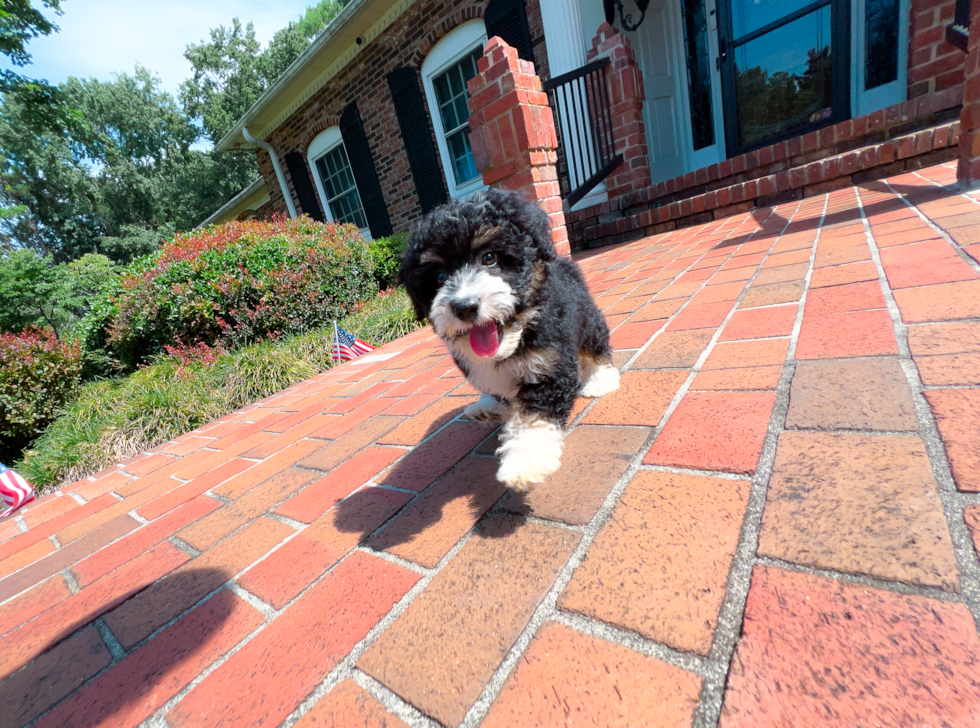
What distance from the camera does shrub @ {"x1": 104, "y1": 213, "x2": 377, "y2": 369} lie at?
5.96m

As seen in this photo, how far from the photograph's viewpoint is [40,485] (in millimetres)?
3844

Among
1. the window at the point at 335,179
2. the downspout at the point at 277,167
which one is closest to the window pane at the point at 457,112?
the window at the point at 335,179

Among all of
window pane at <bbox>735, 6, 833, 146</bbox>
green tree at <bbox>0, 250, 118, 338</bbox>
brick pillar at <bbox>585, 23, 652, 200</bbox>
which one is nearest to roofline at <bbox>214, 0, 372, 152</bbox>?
brick pillar at <bbox>585, 23, 652, 200</bbox>

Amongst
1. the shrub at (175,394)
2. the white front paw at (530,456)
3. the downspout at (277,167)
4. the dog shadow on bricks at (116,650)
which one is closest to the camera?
the dog shadow on bricks at (116,650)

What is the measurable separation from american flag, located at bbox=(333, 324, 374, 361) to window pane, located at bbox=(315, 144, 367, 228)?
731cm

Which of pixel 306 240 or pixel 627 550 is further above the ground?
pixel 306 240

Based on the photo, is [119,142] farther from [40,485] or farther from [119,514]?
[119,514]

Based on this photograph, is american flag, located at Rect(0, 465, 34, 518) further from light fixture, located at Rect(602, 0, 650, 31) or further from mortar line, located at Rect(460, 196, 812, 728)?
light fixture, located at Rect(602, 0, 650, 31)

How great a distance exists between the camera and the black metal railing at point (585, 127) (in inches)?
237

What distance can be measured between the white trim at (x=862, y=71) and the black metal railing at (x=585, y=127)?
→ 10.5 feet

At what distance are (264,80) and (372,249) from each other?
93.5 ft

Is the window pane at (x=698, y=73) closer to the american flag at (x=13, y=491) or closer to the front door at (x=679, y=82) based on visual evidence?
the front door at (x=679, y=82)

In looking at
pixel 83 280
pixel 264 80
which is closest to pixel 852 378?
pixel 83 280

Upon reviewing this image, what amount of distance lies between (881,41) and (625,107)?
322cm
